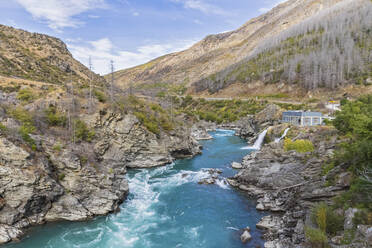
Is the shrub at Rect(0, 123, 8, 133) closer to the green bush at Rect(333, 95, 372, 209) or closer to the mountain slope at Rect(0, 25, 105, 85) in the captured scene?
the green bush at Rect(333, 95, 372, 209)

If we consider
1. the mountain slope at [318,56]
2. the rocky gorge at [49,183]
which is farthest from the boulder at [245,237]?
the mountain slope at [318,56]

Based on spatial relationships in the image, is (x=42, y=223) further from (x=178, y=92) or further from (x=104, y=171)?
Result: (x=178, y=92)

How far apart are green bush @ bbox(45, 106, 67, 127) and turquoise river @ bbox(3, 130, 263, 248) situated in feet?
36.0

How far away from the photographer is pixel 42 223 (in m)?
18.6

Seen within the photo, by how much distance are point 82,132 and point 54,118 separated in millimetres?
3694

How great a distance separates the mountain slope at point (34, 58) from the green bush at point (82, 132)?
68.8ft

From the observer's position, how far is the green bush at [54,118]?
93.5 ft

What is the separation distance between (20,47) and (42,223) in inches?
2149

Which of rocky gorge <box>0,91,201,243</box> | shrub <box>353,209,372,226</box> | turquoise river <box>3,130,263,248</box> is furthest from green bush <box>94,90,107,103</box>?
shrub <box>353,209,372,226</box>

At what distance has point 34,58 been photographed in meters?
56.3

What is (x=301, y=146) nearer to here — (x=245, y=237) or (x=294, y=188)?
(x=294, y=188)

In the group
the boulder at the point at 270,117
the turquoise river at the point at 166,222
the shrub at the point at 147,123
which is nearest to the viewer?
the turquoise river at the point at 166,222

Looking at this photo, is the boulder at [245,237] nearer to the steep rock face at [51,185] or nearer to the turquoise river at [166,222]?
the turquoise river at [166,222]

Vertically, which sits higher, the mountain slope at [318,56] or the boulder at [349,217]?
the mountain slope at [318,56]
